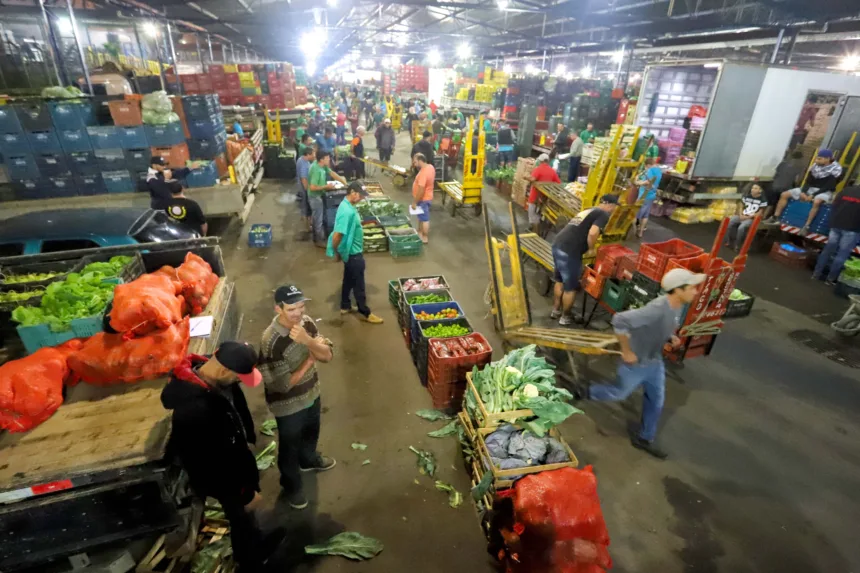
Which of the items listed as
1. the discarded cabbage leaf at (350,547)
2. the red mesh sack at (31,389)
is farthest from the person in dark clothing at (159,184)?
the discarded cabbage leaf at (350,547)

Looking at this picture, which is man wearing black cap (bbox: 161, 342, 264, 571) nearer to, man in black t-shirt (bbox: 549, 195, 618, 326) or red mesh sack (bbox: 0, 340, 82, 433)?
red mesh sack (bbox: 0, 340, 82, 433)

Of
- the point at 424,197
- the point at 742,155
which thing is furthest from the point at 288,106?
the point at 742,155

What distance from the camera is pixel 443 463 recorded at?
4.39 meters

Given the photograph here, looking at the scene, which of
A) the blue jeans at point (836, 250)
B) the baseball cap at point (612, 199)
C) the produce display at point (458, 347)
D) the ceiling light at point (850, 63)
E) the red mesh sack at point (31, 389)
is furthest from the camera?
the ceiling light at point (850, 63)

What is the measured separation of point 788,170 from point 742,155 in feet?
4.81


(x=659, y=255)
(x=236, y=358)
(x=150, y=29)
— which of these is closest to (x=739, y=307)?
(x=659, y=255)

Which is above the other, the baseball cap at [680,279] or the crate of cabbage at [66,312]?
the baseball cap at [680,279]

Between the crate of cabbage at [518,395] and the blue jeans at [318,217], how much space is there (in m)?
6.39

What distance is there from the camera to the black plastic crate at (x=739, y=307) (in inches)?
273

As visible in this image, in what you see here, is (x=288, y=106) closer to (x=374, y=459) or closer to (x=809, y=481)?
(x=374, y=459)

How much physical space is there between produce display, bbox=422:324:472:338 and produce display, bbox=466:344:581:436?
3.24 ft

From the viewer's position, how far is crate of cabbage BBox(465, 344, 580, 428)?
147 inches

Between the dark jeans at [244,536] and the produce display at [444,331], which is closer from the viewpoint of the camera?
the dark jeans at [244,536]

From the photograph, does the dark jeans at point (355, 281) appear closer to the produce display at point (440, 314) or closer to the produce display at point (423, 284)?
the produce display at point (423, 284)
